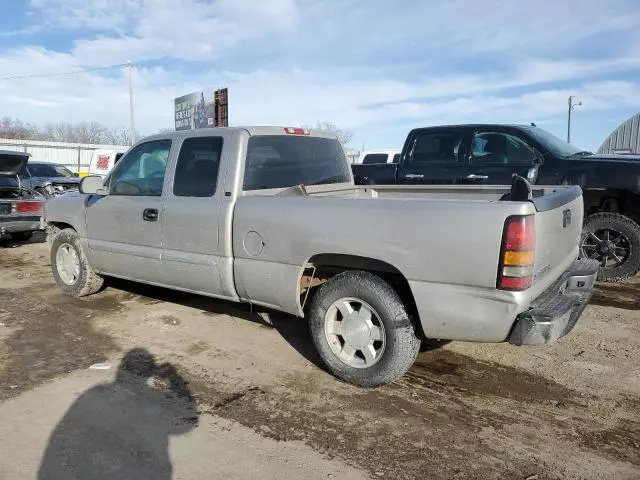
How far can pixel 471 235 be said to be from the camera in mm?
3027

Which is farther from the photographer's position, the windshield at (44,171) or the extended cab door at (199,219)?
the windshield at (44,171)

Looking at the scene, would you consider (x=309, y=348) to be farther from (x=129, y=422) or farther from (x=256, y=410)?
(x=129, y=422)

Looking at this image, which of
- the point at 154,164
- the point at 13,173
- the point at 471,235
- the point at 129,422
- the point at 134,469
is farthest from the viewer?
the point at 13,173

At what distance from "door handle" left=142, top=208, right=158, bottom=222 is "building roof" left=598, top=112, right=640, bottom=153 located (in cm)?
2818

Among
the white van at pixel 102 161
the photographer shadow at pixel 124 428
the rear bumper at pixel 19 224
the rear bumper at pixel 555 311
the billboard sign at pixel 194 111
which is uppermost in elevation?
the billboard sign at pixel 194 111

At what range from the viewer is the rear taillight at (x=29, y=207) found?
9.26 m

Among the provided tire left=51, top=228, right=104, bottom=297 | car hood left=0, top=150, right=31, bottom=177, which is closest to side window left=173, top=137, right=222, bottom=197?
tire left=51, top=228, right=104, bottom=297

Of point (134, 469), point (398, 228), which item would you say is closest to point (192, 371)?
point (134, 469)

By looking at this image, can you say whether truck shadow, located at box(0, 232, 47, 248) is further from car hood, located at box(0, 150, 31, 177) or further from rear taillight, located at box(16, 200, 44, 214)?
car hood, located at box(0, 150, 31, 177)

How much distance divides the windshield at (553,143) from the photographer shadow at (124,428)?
18.1 feet

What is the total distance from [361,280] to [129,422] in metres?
1.72

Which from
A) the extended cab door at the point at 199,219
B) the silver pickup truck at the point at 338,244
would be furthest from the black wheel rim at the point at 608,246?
the extended cab door at the point at 199,219

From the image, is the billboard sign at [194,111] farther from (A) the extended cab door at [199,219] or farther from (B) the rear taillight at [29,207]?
(A) the extended cab door at [199,219]

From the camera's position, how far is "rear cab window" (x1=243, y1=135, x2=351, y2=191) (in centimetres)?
435
